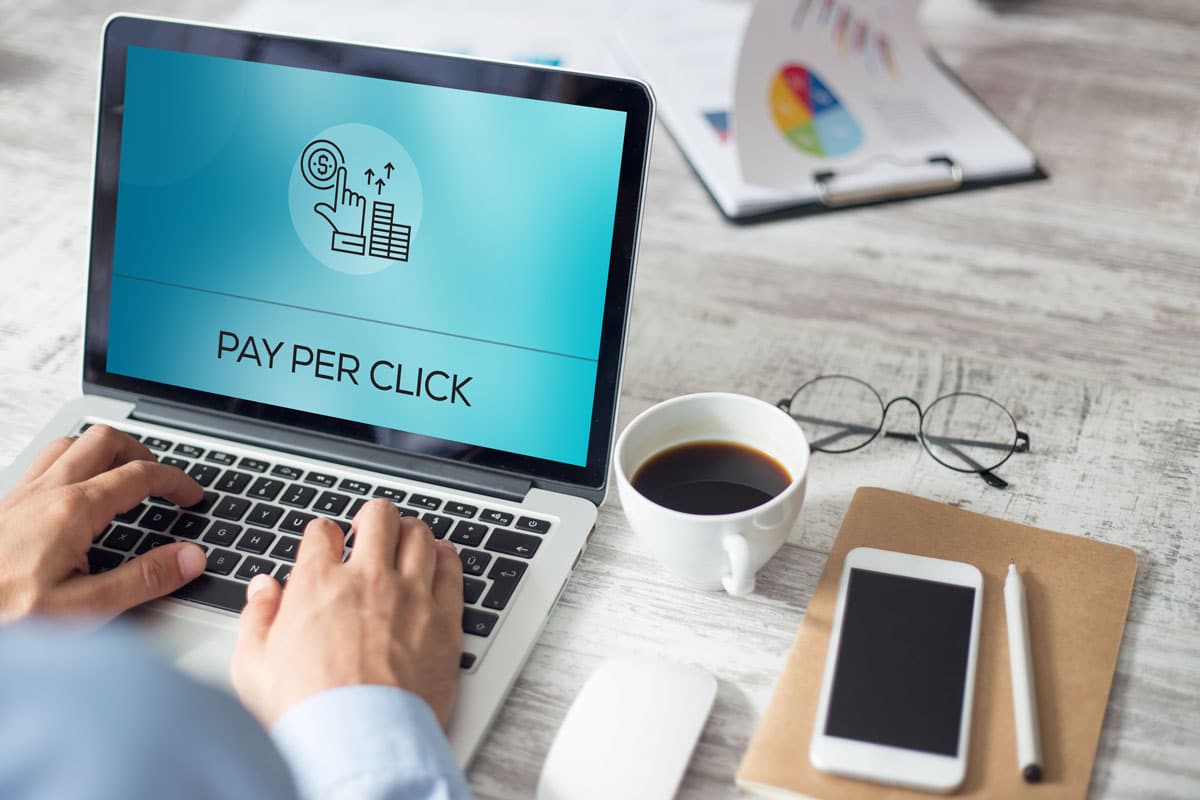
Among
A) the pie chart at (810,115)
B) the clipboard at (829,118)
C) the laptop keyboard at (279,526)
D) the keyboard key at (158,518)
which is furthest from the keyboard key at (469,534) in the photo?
the pie chart at (810,115)

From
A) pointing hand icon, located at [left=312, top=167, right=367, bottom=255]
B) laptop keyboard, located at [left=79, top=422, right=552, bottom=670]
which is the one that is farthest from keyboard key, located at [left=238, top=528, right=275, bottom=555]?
pointing hand icon, located at [left=312, top=167, right=367, bottom=255]

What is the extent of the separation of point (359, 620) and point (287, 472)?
0.21m

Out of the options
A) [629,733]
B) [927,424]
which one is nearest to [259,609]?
[629,733]

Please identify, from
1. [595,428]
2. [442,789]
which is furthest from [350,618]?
[595,428]

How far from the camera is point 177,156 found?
2.76ft

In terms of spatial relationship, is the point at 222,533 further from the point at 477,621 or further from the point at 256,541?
the point at 477,621

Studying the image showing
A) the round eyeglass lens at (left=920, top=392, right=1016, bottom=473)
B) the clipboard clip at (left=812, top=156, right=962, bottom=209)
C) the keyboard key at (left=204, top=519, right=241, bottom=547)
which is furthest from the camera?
the clipboard clip at (left=812, top=156, right=962, bottom=209)

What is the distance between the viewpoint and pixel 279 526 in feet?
2.51

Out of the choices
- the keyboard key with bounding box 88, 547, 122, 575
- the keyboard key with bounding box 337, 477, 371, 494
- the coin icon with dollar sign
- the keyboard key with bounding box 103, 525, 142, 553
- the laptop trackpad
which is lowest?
the laptop trackpad

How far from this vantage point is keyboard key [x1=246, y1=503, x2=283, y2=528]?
2.52 feet

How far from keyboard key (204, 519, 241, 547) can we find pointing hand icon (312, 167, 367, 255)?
0.71 feet

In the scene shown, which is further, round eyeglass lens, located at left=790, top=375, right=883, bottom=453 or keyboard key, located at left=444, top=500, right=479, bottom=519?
round eyeglass lens, located at left=790, top=375, right=883, bottom=453

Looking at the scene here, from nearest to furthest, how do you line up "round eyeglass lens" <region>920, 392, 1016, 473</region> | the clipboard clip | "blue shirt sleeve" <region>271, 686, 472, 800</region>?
"blue shirt sleeve" <region>271, 686, 472, 800</region> → "round eyeglass lens" <region>920, 392, 1016, 473</region> → the clipboard clip

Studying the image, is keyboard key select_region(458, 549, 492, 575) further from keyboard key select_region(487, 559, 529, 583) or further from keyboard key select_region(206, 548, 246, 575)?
keyboard key select_region(206, 548, 246, 575)
